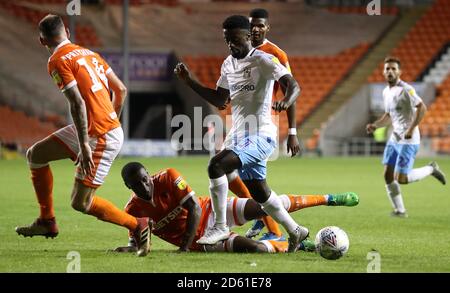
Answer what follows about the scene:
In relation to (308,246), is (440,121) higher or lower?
lower

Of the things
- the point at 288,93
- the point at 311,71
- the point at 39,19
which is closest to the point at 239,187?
the point at 288,93

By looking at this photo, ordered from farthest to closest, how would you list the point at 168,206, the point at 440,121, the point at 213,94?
the point at 440,121
the point at 213,94
the point at 168,206

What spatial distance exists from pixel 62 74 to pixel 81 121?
47 centimetres

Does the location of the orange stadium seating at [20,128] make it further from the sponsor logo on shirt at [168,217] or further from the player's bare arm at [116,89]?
the sponsor logo on shirt at [168,217]

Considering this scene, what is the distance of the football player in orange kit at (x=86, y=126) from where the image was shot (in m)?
8.31

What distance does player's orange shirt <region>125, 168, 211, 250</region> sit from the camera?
Answer: 886cm

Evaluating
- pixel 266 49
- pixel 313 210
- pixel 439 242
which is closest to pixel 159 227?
pixel 266 49

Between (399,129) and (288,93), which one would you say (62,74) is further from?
(399,129)

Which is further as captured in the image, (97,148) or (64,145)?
(64,145)

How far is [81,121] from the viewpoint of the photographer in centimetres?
820

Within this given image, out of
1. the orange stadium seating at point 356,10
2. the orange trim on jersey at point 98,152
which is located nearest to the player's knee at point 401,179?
the orange trim on jersey at point 98,152

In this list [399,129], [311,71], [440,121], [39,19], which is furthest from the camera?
[311,71]

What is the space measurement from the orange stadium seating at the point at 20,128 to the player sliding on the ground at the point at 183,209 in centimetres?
2120

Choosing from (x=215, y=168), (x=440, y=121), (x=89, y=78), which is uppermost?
(x=89, y=78)
